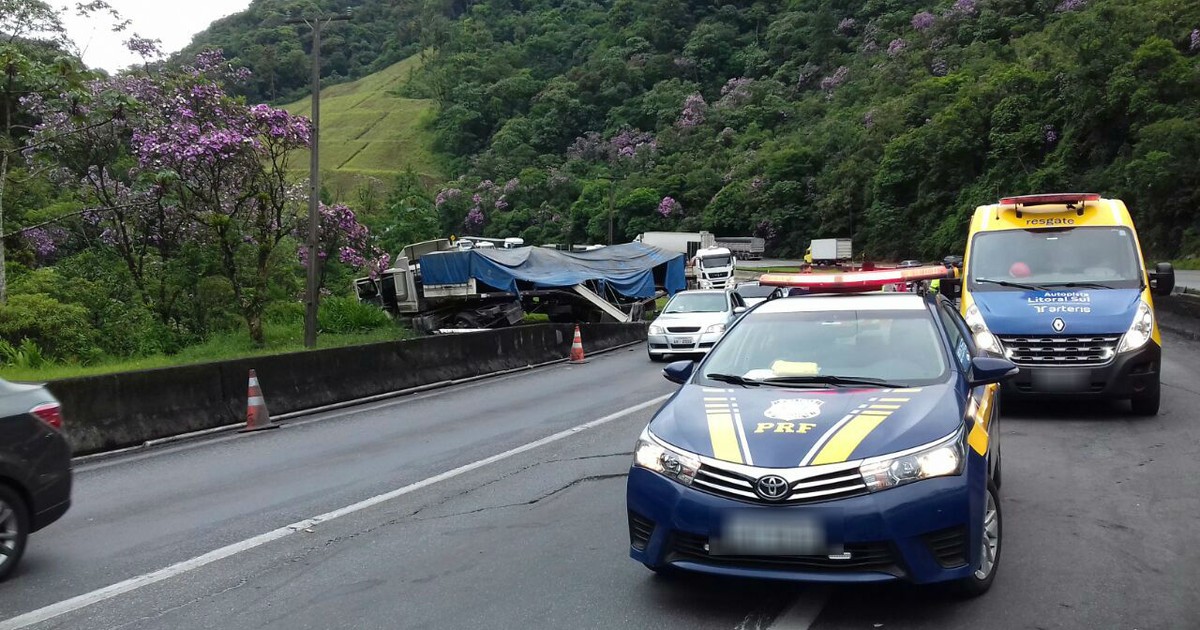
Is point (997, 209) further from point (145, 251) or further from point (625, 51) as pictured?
point (625, 51)

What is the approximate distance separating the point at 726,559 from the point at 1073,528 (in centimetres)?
304

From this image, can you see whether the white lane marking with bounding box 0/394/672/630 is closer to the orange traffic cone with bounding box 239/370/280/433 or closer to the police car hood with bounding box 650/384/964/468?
the police car hood with bounding box 650/384/964/468

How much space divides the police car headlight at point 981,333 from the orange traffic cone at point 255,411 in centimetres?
896

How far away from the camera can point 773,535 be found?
14.4ft

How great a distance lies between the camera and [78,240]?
27.9 m

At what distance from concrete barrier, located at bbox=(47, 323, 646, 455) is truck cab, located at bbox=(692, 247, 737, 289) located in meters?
24.9

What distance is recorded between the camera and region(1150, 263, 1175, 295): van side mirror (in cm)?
1020

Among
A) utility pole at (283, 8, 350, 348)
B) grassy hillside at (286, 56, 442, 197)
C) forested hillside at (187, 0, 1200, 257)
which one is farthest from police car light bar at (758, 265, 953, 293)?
grassy hillside at (286, 56, 442, 197)

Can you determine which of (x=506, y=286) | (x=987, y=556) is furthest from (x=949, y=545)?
(x=506, y=286)

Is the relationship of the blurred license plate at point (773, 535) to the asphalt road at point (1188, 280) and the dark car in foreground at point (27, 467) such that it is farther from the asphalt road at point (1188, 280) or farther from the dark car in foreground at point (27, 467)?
the asphalt road at point (1188, 280)

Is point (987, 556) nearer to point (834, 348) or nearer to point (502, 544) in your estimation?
point (834, 348)

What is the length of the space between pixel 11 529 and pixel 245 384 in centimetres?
765

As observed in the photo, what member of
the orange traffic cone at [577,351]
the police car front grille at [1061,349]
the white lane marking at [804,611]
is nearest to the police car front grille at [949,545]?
the white lane marking at [804,611]

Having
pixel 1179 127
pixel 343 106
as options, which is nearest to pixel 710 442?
pixel 1179 127
